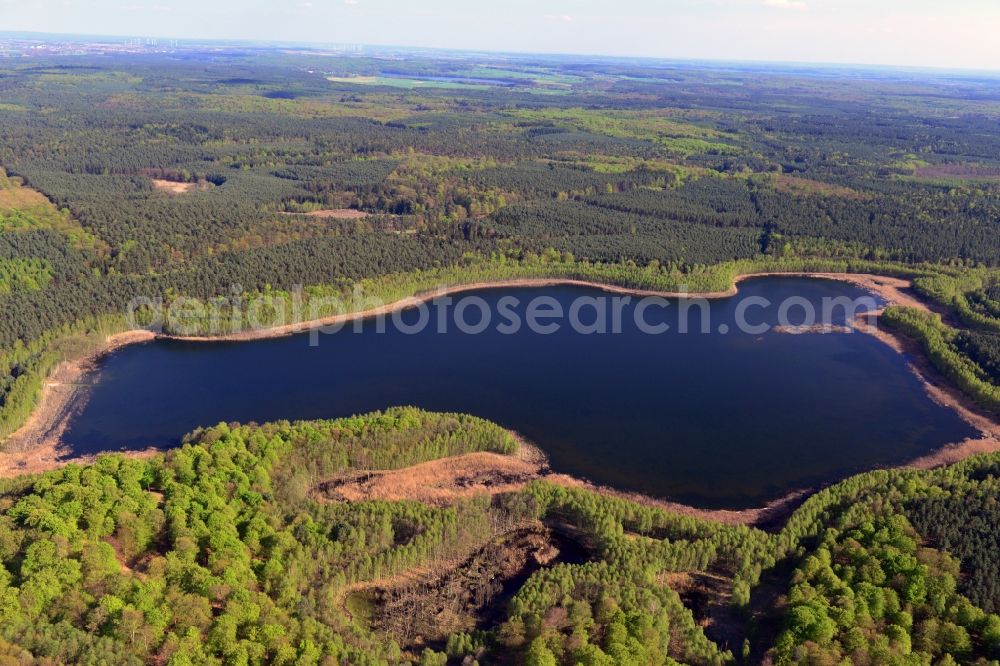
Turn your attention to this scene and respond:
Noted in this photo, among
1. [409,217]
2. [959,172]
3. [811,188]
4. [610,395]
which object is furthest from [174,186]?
[959,172]

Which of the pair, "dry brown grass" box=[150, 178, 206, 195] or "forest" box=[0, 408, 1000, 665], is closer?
"forest" box=[0, 408, 1000, 665]

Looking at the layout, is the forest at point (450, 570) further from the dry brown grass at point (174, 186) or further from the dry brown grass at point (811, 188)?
the dry brown grass at point (811, 188)

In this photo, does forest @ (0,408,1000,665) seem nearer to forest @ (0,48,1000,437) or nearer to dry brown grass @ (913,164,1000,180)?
forest @ (0,48,1000,437)

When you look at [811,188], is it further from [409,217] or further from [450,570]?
[450,570]

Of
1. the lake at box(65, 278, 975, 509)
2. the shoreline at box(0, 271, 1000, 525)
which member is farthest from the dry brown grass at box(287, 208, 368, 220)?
the lake at box(65, 278, 975, 509)

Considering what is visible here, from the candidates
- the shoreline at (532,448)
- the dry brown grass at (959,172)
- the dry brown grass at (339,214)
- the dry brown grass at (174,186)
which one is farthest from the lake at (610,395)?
the dry brown grass at (959,172)

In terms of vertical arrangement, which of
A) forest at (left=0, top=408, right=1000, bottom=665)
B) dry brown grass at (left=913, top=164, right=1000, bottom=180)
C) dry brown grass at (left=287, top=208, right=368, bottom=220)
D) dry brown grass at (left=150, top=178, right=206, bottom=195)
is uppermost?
dry brown grass at (left=913, top=164, right=1000, bottom=180)

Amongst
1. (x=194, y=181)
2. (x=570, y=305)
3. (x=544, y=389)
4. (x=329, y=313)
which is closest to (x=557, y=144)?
(x=194, y=181)

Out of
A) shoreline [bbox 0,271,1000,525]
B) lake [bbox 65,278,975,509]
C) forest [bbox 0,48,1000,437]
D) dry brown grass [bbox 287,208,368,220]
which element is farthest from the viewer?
dry brown grass [bbox 287,208,368,220]
